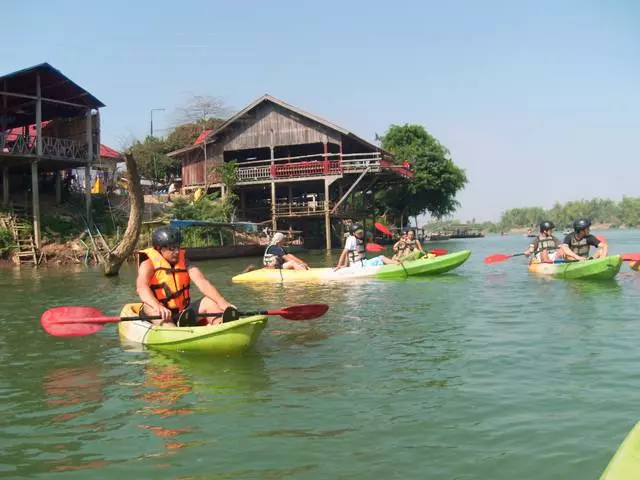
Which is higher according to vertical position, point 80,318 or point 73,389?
point 80,318

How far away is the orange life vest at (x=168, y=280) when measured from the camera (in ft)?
22.0

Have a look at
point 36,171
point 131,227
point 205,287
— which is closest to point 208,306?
point 205,287

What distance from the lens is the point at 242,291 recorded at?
518 inches

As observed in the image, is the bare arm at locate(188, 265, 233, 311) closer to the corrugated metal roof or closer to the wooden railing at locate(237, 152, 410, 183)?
the corrugated metal roof

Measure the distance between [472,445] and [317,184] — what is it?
3356cm

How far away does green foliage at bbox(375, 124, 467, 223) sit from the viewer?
163 feet

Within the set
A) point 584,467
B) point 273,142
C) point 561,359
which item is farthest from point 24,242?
point 584,467

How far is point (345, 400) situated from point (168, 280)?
2.73 metres

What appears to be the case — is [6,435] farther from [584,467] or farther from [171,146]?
[171,146]

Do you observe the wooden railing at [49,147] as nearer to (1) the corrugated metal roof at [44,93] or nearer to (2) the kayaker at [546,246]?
(1) the corrugated metal roof at [44,93]

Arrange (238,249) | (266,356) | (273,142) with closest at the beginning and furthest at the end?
1. (266,356)
2. (238,249)
3. (273,142)

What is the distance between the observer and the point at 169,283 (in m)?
6.74

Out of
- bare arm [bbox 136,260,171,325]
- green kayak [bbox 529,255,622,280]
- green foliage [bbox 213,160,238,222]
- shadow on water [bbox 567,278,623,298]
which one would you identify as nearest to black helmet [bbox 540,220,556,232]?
green kayak [bbox 529,255,622,280]

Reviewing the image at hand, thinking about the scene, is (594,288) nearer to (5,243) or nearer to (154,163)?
(5,243)
